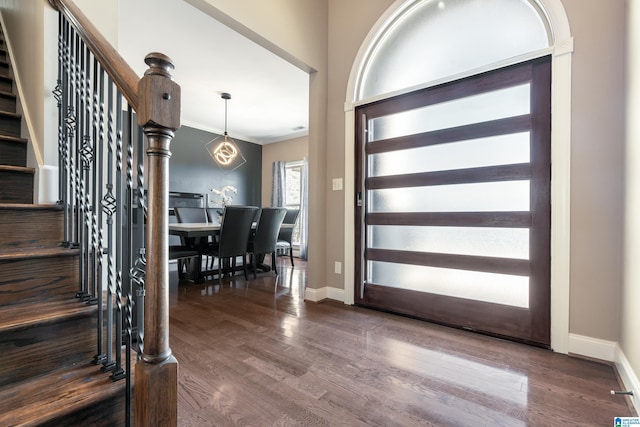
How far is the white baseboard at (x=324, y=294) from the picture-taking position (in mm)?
2877

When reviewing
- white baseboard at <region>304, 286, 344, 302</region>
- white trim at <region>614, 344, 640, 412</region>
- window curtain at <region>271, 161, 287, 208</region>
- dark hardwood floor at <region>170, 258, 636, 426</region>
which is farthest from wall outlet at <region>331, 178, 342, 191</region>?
window curtain at <region>271, 161, 287, 208</region>

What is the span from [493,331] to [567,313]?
46 cm

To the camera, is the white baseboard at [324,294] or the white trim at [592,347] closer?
the white trim at [592,347]

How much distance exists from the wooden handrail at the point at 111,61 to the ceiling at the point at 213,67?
6.35 ft

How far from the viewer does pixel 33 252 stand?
1.11m

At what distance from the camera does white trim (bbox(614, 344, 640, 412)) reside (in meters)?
1.29

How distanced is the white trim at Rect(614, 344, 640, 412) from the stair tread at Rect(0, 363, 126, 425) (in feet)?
6.82

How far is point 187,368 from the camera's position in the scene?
5.28 ft

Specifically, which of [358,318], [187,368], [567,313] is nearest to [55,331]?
[187,368]

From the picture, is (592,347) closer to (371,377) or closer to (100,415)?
(371,377)

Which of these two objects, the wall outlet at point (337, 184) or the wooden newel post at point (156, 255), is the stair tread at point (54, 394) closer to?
the wooden newel post at point (156, 255)

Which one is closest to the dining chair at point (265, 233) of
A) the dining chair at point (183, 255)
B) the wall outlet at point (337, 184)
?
the dining chair at point (183, 255)

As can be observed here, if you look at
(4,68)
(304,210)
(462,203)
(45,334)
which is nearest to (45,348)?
(45,334)

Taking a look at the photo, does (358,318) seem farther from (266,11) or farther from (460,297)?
(266,11)
